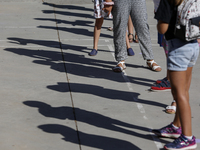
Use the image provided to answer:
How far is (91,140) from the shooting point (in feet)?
13.3

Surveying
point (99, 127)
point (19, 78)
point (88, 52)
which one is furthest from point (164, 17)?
point (88, 52)

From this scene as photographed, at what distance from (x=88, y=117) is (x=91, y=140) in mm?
624

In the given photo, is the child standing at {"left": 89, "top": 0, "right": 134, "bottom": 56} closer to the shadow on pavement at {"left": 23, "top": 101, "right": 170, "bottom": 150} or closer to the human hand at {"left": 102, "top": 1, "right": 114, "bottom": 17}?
the human hand at {"left": 102, "top": 1, "right": 114, "bottom": 17}

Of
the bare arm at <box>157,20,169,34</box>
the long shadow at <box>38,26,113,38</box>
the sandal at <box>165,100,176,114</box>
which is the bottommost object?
the sandal at <box>165,100,176,114</box>

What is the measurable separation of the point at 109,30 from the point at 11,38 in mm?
2539

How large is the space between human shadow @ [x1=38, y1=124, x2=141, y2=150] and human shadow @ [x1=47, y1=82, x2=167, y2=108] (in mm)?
1190

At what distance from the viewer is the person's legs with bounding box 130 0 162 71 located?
620cm

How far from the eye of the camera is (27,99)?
17.1ft

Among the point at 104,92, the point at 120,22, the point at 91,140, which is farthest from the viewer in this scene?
the point at 120,22

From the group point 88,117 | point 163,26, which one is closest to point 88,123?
point 88,117

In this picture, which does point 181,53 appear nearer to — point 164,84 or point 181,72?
point 181,72

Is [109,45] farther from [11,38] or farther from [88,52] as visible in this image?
[11,38]

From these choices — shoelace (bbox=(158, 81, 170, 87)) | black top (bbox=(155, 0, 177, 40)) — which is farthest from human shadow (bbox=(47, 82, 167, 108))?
black top (bbox=(155, 0, 177, 40))

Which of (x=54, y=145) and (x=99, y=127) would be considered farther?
(x=99, y=127)
